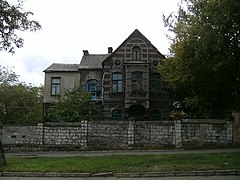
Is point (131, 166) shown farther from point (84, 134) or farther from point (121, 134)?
point (84, 134)

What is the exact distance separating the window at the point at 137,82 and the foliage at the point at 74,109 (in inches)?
264

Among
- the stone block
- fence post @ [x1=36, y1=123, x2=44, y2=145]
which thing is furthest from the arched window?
the stone block

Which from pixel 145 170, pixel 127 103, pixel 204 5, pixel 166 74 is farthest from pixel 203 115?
pixel 145 170

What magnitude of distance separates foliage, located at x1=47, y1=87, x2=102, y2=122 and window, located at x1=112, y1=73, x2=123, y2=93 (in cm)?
668

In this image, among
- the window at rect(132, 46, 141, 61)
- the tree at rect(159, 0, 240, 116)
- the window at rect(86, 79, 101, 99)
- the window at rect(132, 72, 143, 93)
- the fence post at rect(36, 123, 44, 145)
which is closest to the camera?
the tree at rect(159, 0, 240, 116)

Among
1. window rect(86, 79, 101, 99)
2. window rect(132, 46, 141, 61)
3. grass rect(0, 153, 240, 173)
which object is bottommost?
grass rect(0, 153, 240, 173)

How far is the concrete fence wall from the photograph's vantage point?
2634 centimetres

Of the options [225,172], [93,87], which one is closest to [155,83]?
[93,87]

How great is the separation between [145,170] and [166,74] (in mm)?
21265

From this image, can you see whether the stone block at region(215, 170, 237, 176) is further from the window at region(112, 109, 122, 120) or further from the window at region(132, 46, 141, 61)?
the window at region(132, 46, 141, 61)

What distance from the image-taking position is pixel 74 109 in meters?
32.6

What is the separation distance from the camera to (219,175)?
45.9ft

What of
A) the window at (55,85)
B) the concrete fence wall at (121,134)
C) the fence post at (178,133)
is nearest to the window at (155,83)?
the window at (55,85)

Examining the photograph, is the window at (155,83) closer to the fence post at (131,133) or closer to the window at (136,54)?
the window at (136,54)
